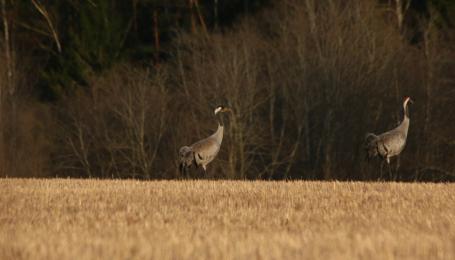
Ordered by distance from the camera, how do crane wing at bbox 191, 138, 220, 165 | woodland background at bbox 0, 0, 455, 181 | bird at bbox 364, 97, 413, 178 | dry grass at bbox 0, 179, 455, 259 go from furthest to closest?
woodland background at bbox 0, 0, 455, 181
bird at bbox 364, 97, 413, 178
crane wing at bbox 191, 138, 220, 165
dry grass at bbox 0, 179, 455, 259

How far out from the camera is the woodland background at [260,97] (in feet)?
124

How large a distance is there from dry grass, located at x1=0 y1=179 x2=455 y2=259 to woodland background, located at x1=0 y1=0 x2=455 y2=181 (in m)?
15.9

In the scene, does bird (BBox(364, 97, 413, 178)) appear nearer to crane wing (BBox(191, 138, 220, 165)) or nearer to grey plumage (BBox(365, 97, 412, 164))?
grey plumage (BBox(365, 97, 412, 164))

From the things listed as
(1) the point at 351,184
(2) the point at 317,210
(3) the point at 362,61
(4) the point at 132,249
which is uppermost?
(4) the point at 132,249

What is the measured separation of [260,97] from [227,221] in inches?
1019

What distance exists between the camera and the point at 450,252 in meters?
10.9

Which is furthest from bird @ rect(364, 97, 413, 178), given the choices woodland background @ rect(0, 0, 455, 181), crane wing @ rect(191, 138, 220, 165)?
woodland background @ rect(0, 0, 455, 181)

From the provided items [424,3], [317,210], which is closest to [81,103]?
[424,3]

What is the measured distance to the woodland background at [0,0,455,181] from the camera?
3769cm

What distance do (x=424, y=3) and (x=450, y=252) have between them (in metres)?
34.2

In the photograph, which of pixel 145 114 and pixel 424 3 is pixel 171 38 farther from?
pixel 424 3

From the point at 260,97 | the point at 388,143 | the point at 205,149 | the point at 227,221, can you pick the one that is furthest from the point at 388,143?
the point at 260,97

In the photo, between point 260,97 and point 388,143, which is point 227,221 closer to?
point 388,143

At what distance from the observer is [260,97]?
39.5 m
